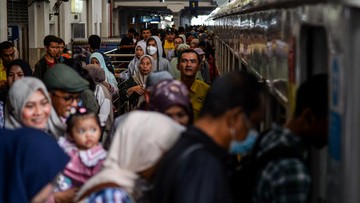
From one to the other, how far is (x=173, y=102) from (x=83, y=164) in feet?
2.03

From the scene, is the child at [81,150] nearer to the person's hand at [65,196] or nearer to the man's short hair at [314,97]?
the person's hand at [65,196]

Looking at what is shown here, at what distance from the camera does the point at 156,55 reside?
31.8 ft

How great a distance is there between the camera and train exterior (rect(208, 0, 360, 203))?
226cm

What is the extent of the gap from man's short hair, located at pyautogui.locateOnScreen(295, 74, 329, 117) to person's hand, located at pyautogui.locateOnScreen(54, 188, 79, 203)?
1.41 meters

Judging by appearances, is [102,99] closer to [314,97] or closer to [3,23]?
[314,97]

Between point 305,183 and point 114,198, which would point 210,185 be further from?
point 114,198

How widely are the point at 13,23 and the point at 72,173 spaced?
15868mm

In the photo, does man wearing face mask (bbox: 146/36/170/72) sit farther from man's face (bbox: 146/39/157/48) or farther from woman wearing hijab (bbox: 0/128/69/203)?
woman wearing hijab (bbox: 0/128/69/203)

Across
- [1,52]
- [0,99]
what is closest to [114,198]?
[0,99]

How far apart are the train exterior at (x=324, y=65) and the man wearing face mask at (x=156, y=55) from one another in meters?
3.80

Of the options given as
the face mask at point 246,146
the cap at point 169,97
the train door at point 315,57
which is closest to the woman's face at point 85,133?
the cap at point 169,97

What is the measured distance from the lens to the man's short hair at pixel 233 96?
258cm

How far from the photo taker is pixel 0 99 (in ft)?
20.1

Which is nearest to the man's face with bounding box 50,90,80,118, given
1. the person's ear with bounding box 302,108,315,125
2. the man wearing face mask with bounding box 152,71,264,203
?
the man wearing face mask with bounding box 152,71,264,203
